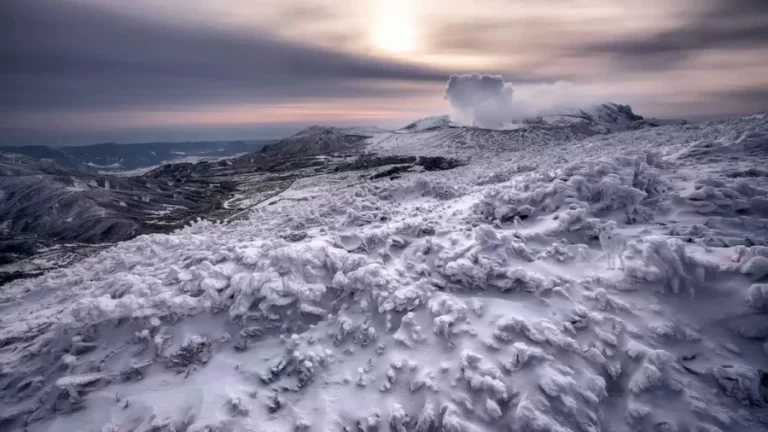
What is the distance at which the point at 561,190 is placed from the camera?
12617 millimetres

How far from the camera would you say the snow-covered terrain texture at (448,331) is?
6602 millimetres

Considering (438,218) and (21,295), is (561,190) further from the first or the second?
(21,295)

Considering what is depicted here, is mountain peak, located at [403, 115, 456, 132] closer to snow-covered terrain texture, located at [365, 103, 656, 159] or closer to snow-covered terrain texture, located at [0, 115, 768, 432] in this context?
snow-covered terrain texture, located at [365, 103, 656, 159]

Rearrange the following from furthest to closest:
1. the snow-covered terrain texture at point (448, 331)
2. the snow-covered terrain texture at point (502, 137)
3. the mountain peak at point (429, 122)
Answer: the mountain peak at point (429, 122) < the snow-covered terrain texture at point (502, 137) < the snow-covered terrain texture at point (448, 331)

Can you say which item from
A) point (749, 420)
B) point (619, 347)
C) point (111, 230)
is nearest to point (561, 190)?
point (619, 347)

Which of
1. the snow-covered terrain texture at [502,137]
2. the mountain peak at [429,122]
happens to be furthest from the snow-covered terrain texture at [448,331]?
the mountain peak at [429,122]

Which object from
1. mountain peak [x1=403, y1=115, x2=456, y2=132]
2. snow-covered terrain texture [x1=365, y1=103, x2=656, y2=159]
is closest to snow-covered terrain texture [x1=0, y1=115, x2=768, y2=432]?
snow-covered terrain texture [x1=365, y1=103, x2=656, y2=159]

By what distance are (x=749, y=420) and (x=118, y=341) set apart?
1319 centimetres

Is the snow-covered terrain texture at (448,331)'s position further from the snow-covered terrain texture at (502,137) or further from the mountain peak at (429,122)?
the mountain peak at (429,122)

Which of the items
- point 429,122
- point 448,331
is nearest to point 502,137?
point 429,122

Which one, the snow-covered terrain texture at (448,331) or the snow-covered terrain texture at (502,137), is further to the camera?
the snow-covered terrain texture at (502,137)

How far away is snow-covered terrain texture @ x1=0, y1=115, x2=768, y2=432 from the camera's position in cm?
660

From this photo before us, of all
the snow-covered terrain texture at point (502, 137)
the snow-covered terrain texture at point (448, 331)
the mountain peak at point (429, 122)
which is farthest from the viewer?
the mountain peak at point (429, 122)

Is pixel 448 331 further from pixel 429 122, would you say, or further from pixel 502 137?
pixel 429 122
